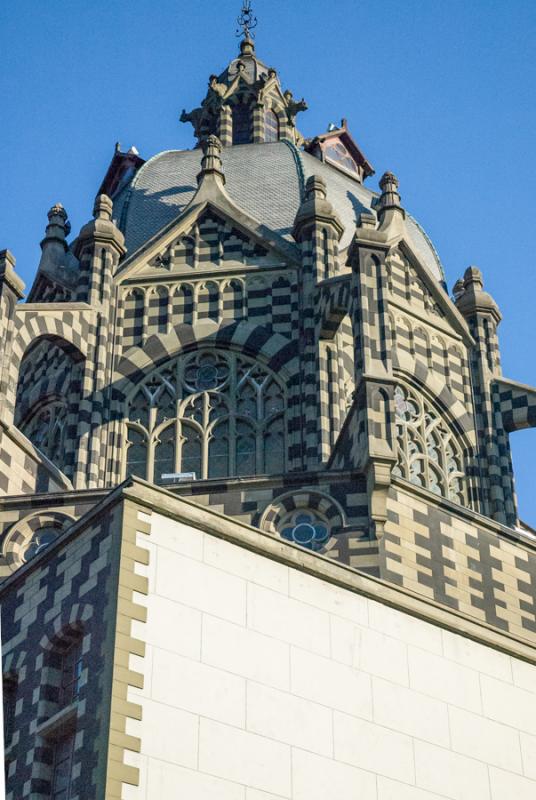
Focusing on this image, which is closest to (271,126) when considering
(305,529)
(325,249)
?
(325,249)

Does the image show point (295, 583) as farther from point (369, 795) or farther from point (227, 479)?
point (227, 479)

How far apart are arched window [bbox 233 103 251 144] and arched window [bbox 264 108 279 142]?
56 cm

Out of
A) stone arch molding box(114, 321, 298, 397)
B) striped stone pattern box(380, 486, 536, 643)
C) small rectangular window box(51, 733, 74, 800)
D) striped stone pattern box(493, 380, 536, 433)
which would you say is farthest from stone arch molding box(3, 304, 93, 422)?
small rectangular window box(51, 733, 74, 800)

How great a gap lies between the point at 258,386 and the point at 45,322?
221 inches

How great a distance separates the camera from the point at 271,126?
198ft

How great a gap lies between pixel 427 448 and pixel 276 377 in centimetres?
428

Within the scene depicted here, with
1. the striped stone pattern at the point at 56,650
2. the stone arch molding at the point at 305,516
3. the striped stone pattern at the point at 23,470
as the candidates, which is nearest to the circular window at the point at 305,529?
the stone arch molding at the point at 305,516

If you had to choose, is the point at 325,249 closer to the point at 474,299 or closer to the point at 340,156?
the point at 474,299

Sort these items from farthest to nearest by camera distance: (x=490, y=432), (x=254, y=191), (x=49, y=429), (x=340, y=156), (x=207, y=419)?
1. (x=340, y=156)
2. (x=254, y=191)
3. (x=490, y=432)
4. (x=49, y=429)
5. (x=207, y=419)

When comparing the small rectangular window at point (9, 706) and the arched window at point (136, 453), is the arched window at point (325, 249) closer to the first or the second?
the arched window at point (136, 453)

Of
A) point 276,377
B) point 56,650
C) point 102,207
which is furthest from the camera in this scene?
point 102,207

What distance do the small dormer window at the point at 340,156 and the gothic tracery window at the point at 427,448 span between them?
49.7ft

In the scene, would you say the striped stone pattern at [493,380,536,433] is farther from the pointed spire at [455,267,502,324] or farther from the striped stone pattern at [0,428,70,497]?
the striped stone pattern at [0,428,70,497]

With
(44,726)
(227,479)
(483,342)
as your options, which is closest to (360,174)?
(483,342)
